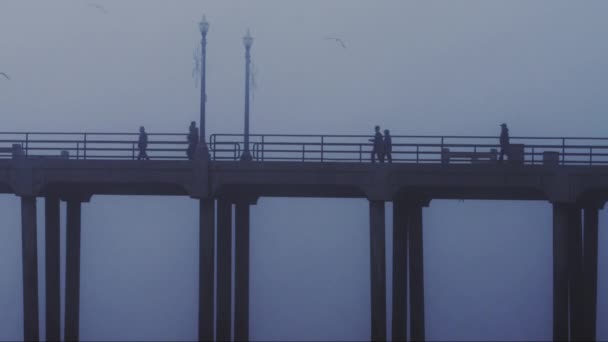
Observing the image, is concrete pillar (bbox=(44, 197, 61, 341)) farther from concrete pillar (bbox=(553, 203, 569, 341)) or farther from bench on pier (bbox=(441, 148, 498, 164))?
concrete pillar (bbox=(553, 203, 569, 341))

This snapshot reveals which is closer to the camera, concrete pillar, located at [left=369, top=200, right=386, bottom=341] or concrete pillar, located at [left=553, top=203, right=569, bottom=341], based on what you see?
concrete pillar, located at [left=553, top=203, right=569, bottom=341]

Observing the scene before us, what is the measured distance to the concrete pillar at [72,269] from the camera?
37.1 m

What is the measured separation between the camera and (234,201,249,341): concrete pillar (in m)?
36.9

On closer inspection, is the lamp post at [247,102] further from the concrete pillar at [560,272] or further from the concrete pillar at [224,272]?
the concrete pillar at [560,272]

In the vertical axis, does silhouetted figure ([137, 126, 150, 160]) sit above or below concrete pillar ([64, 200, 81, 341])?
above

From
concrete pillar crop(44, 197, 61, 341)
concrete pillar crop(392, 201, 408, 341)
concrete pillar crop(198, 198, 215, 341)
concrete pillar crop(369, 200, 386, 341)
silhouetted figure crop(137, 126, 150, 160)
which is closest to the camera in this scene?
concrete pillar crop(369, 200, 386, 341)

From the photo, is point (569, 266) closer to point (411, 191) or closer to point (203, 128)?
point (411, 191)

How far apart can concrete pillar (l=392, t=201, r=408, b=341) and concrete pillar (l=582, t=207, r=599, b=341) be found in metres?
6.82

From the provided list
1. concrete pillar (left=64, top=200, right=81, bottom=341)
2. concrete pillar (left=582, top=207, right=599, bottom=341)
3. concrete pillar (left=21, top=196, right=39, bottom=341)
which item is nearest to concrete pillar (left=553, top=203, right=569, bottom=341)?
concrete pillar (left=582, top=207, right=599, bottom=341)

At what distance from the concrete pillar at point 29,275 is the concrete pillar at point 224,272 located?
6313 millimetres

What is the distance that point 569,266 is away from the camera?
29.4 meters

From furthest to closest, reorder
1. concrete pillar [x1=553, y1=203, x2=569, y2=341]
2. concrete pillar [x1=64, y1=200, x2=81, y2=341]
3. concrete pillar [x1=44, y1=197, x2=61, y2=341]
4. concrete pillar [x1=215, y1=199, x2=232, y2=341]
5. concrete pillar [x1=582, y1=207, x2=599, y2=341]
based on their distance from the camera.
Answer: concrete pillar [x1=64, y1=200, x2=81, y2=341]
concrete pillar [x1=44, y1=197, x2=61, y2=341]
concrete pillar [x1=215, y1=199, x2=232, y2=341]
concrete pillar [x1=582, y1=207, x2=599, y2=341]
concrete pillar [x1=553, y1=203, x2=569, y2=341]

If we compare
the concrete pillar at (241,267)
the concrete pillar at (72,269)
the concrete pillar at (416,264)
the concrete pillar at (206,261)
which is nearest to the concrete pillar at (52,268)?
the concrete pillar at (72,269)

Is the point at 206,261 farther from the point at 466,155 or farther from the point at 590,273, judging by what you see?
the point at 590,273
